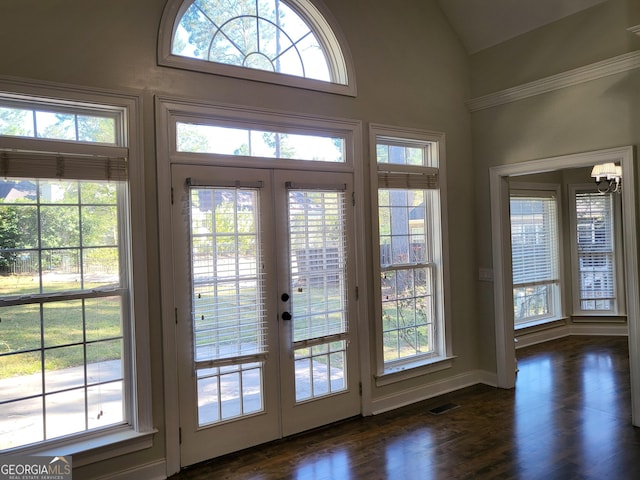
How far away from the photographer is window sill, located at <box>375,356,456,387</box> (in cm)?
404

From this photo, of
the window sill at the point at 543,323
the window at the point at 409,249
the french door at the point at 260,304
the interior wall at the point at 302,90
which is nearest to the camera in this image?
the interior wall at the point at 302,90

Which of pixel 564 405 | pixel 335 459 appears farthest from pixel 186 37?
pixel 564 405

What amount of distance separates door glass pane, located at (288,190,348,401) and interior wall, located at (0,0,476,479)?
1.20 ft

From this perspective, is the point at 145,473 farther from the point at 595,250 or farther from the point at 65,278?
the point at 595,250

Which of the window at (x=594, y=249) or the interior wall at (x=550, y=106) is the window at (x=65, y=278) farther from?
the window at (x=594, y=249)

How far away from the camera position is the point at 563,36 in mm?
3988

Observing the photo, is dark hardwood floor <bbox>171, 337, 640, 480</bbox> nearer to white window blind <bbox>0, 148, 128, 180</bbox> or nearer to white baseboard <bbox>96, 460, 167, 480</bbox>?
white baseboard <bbox>96, 460, 167, 480</bbox>

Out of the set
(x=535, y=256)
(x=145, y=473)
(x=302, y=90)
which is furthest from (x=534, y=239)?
(x=145, y=473)

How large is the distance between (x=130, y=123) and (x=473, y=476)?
9.96 feet

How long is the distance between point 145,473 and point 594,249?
648cm

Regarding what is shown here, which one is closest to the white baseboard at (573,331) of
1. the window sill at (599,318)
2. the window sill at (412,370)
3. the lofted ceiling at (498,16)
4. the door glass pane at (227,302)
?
the window sill at (599,318)

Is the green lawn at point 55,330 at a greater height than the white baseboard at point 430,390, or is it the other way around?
the green lawn at point 55,330

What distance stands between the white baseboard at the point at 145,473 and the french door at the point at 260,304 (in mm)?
142

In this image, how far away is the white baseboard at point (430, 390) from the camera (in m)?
4.03
